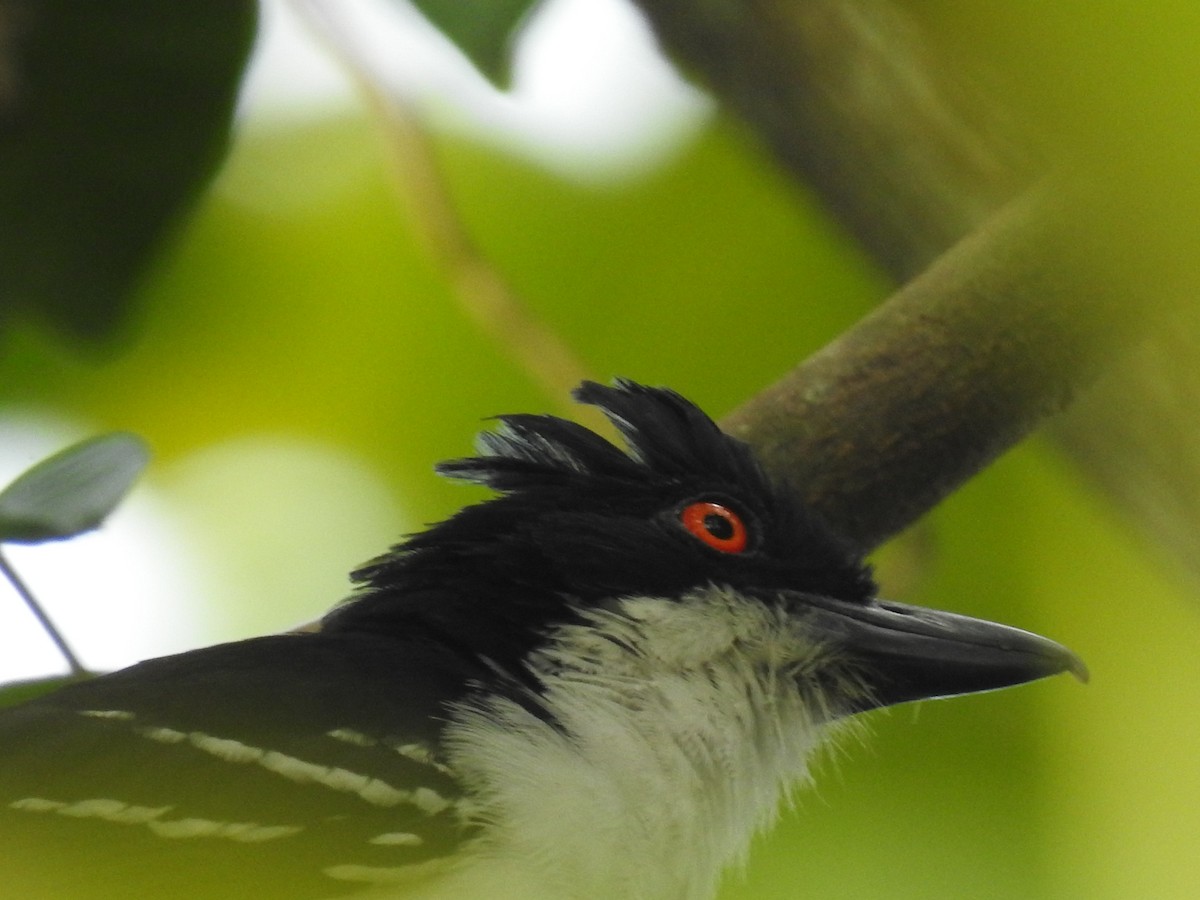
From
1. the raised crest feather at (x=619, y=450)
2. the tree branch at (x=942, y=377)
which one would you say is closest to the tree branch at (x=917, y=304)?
the tree branch at (x=942, y=377)

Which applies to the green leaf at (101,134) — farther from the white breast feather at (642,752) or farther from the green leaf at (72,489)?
the white breast feather at (642,752)

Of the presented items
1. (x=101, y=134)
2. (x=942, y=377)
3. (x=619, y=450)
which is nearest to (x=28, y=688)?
(x=101, y=134)

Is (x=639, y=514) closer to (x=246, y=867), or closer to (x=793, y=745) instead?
(x=793, y=745)

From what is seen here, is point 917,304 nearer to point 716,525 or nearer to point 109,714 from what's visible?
point 716,525

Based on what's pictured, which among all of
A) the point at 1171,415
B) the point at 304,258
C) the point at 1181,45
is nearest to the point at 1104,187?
the point at 1181,45

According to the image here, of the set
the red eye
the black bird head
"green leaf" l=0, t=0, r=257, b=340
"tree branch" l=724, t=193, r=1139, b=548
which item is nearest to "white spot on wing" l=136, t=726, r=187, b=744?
the black bird head
